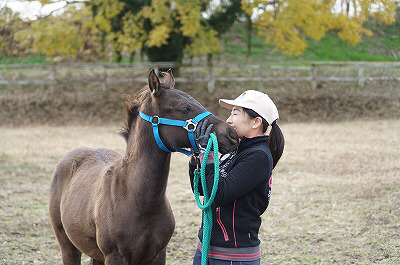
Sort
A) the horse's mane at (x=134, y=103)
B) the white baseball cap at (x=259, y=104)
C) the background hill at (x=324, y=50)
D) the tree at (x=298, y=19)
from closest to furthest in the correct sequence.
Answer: the white baseball cap at (x=259, y=104) < the horse's mane at (x=134, y=103) < the tree at (x=298, y=19) < the background hill at (x=324, y=50)

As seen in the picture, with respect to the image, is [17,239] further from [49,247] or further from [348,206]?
[348,206]

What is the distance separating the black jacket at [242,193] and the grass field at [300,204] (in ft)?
7.94

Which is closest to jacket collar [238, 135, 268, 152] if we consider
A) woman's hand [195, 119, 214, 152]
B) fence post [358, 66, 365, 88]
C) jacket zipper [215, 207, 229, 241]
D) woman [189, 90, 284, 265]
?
woman [189, 90, 284, 265]

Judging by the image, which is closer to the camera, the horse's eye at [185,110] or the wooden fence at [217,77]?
the horse's eye at [185,110]

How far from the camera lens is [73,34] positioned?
66.2 ft

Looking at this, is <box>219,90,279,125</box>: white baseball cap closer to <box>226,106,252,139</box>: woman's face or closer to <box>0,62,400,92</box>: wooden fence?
<box>226,106,252,139</box>: woman's face

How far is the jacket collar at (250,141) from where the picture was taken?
123 inches

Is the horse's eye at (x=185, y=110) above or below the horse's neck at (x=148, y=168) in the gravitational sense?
above

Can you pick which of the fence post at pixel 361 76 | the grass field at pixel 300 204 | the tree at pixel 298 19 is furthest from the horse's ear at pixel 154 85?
the fence post at pixel 361 76

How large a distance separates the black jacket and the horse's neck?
354mm

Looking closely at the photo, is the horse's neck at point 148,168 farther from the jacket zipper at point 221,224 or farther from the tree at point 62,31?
the tree at point 62,31

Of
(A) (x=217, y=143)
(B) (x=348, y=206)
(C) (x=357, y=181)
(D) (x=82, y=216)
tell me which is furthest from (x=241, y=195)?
(C) (x=357, y=181)

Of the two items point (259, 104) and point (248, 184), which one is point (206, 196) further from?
point (259, 104)

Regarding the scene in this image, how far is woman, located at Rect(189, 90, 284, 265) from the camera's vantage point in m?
3.01
